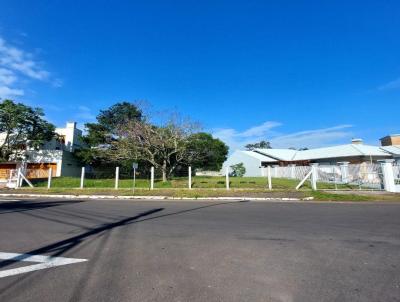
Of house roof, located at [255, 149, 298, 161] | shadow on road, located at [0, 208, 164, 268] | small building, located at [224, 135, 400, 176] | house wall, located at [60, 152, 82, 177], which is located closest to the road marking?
shadow on road, located at [0, 208, 164, 268]

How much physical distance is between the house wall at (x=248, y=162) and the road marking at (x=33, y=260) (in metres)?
38.3

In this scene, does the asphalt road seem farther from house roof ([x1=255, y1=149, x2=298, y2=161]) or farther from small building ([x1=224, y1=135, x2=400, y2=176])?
house roof ([x1=255, y1=149, x2=298, y2=161])

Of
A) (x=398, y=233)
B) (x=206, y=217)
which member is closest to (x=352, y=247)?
(x=398, y=233)

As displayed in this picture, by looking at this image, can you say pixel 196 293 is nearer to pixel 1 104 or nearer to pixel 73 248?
pixel 73 248

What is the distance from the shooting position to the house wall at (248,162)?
42781 millimetres

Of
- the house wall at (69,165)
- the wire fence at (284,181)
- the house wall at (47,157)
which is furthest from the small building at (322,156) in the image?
the house wall at (47,157)

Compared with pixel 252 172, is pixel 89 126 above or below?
above

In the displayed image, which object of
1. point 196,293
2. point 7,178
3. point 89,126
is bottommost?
point 196,293

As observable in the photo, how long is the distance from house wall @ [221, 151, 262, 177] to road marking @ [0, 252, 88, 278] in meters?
→ 38.3

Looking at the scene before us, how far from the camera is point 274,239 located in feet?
18.8

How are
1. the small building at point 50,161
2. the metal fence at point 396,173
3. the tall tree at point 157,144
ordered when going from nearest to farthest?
1. the metal fence at point 396,173
2. the tall tree at point 157,144
3. the small building at point 50,161

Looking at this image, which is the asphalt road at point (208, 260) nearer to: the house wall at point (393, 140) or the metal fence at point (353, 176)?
the metal fence at point (353, 176)

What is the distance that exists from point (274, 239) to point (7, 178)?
2508 centimetres

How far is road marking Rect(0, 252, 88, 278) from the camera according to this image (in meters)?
3.90
